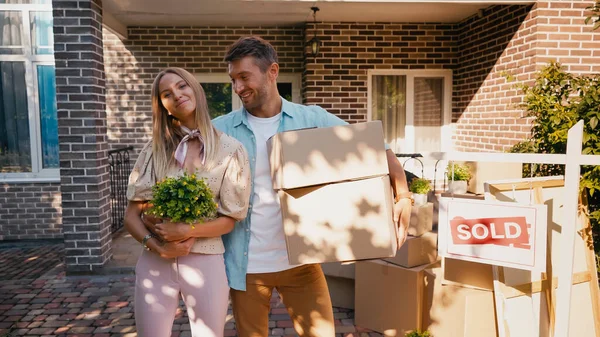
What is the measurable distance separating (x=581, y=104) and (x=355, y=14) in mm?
3509

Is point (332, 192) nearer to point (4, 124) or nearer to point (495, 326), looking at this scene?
point (495, 326)

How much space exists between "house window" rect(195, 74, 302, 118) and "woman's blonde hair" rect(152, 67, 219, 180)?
194 inches

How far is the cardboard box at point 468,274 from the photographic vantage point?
2.58m

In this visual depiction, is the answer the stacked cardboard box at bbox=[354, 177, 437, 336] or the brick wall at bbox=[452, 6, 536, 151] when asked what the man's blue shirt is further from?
the brick wall at bbox=[452, 6, 536, 151]

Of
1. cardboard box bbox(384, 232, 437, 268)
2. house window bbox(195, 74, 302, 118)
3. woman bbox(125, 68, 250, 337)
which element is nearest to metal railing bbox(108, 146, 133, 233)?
house window bbox(195, 74, 302, 118)

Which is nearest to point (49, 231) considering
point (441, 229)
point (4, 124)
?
point (4, 124)

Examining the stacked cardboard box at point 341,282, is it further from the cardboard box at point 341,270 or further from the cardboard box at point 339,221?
the cardboard box at point 339,221

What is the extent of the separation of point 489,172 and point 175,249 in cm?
400

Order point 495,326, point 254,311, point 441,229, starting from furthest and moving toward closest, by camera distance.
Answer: point 495,326, point 441,229, point 254,311

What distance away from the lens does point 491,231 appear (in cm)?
222

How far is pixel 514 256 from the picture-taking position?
2.16 metres

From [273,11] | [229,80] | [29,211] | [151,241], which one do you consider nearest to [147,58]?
[229,80]

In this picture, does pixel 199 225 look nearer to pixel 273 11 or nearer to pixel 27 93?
pixel 273 11

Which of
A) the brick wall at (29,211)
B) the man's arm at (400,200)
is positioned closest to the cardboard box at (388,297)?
the man's arm at (400,200)
